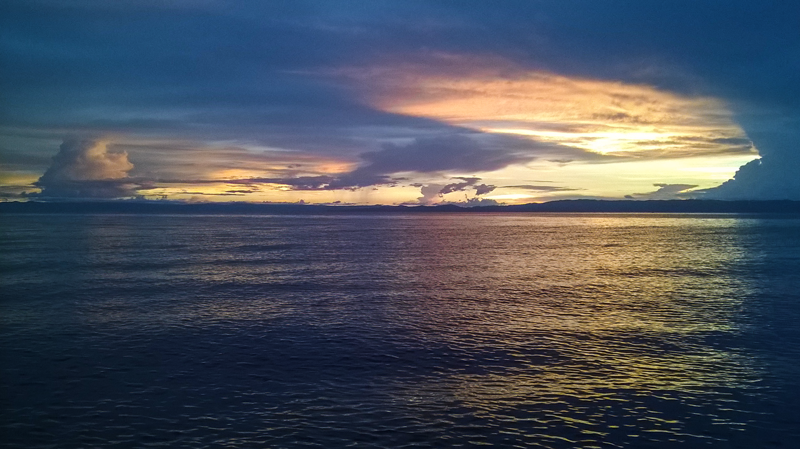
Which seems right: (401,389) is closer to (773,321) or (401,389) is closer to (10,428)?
(10,428)

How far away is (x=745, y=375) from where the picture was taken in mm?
32844

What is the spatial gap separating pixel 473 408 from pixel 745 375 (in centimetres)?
1757

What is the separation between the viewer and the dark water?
2514 centimetres

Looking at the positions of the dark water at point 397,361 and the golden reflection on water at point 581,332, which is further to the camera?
the golden reflection on water at point 581,332

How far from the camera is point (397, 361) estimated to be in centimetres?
3538

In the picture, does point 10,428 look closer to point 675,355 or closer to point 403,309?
point 403,309

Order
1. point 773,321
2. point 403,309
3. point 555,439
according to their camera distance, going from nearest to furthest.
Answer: point 555,439
point 773,321
point 403,309

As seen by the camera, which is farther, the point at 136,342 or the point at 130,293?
the point at 130,293

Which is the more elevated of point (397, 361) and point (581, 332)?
point (581, 332)

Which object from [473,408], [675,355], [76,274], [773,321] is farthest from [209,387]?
[76,274]

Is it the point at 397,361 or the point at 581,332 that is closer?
the point at 397,361

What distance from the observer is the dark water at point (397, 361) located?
25.1 metres

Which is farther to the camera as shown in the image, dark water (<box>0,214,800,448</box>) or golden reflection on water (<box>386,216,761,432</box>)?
golden reflection on water (<box>386,216,761,432</box>)

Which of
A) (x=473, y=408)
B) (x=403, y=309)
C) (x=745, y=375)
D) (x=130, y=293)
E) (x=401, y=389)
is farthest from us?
(x=130, y=293)
